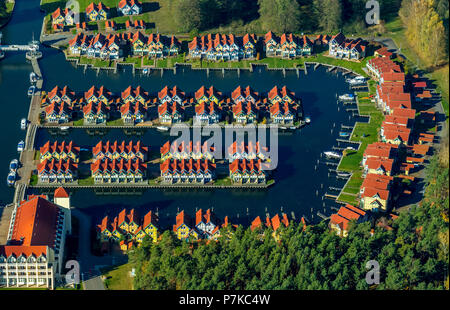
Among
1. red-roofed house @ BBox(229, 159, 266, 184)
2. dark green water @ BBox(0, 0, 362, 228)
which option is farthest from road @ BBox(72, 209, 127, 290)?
red-roofed house @ BBox(229, 159, 266, 184)

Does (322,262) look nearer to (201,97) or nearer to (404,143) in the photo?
(404,143)

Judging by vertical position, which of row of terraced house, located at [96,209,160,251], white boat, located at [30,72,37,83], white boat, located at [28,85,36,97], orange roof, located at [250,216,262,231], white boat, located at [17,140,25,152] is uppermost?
white boat, located at [30,72,37,83]

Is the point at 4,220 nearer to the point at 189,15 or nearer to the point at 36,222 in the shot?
the point at 36,222

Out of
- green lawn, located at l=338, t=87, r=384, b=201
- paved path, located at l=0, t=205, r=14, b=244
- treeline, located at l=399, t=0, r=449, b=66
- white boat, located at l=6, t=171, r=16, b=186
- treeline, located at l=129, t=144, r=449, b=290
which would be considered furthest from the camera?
treeline, located at l=399, t=0, r=449, b=66

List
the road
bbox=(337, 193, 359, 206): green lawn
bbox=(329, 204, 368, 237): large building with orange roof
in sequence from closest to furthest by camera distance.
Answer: the road, bbox=(329, 204, 368, 237): large building with orange roof, bbox=(337, 193, 359, 206): green lawn

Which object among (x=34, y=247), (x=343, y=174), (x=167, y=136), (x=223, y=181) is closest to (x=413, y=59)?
(x=343, y=174)

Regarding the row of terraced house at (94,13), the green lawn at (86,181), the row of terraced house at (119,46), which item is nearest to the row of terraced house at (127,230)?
the green lawn at (86,181)

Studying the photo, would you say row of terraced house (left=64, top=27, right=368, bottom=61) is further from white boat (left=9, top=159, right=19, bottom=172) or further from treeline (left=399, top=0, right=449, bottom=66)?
white boat (left=9, top=159, right=19, bottom=172)
